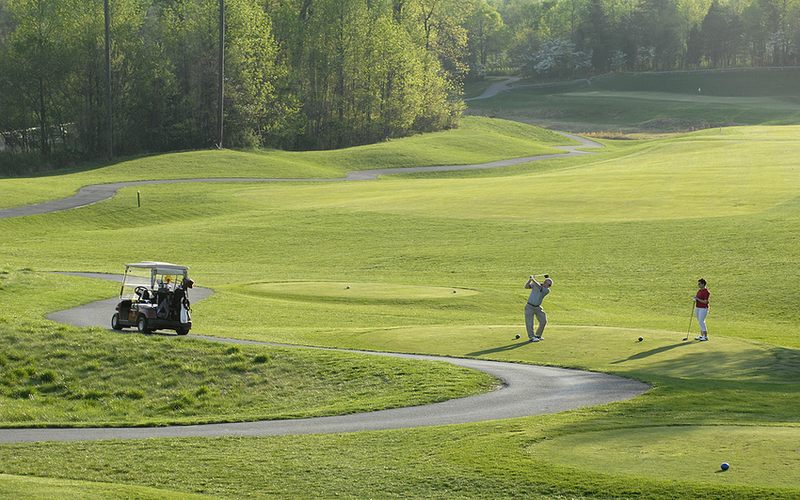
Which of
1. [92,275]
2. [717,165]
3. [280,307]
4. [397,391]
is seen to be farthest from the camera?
[717,165]

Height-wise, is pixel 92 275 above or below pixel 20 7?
below

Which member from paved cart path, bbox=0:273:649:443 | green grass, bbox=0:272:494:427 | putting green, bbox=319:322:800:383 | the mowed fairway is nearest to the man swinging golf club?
putting green, bbox=319:322:800:383

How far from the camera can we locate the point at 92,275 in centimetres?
4797

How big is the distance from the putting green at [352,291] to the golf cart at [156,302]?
35.4 ft

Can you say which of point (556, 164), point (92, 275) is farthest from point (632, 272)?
point (556, 164)

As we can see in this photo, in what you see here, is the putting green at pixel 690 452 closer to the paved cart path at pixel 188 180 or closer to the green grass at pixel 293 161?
the paved cart path at pixel 188 180

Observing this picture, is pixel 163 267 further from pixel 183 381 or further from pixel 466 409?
pixel 466 409

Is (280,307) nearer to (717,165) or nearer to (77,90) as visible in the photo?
(717,165)

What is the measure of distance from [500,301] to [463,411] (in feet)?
66.3

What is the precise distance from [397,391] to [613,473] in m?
9.51

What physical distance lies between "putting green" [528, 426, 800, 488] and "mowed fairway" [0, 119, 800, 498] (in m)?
0.06

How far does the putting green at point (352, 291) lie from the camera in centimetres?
4278

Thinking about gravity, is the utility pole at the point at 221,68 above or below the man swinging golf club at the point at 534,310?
above

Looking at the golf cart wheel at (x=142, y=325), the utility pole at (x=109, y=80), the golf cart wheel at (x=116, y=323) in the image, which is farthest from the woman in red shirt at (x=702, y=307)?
the utility pole at (x=109, y=80)
